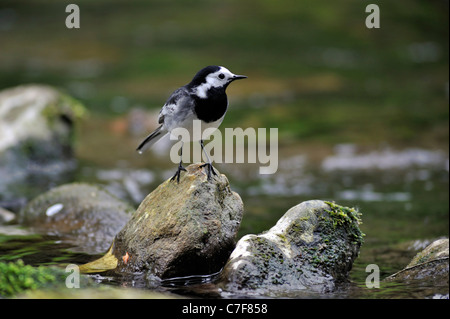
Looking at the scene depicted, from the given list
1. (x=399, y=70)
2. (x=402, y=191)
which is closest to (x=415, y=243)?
(x=402, y=191)

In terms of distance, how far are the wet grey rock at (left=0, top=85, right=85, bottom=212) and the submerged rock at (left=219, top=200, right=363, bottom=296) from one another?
20.1ft

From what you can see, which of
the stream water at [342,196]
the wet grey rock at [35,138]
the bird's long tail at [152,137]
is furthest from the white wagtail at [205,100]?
the wet grey rock at [35,138]

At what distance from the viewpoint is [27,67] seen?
71.6 feet

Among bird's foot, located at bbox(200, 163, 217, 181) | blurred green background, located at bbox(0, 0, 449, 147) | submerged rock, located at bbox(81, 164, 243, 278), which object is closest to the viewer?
submerged rock, located at bbox(81, 164, 243, 278)

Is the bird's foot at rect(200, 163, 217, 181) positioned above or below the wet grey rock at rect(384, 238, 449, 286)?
above

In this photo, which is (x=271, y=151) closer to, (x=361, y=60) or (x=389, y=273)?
(x=389, y=273)

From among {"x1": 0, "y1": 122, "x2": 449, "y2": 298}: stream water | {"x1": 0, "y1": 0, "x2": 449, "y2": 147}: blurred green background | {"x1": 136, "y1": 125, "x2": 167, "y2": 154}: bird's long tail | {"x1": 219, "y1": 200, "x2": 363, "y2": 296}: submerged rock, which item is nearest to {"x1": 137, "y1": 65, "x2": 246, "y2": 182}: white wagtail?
{"x1": 136, "y1": 125, "x2": 167, "y2": 154}: bird's long tail

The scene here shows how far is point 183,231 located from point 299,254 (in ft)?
3.91

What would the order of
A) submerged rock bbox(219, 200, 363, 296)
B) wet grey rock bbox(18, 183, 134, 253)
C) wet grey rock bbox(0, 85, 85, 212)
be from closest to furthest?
submerged rock bbox(219, 200, 363, 296), wet grey rock bbox(18, 183, 134, 253), wet grey rock bbox(0, 85, 85, 212)

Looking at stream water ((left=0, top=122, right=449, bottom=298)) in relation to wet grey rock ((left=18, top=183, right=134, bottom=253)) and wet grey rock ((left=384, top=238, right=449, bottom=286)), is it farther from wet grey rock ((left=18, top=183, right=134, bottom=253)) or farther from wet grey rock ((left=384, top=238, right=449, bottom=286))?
wet grey rock ((left=18, top=183, right=134, bottom=253))

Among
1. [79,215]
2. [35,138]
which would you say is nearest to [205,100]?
[79,215]

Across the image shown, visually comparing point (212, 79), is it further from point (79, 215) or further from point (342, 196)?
point (342, 196)

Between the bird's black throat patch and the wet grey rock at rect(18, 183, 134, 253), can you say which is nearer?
the bird's black throat patch

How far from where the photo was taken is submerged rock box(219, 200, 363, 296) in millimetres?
5520
